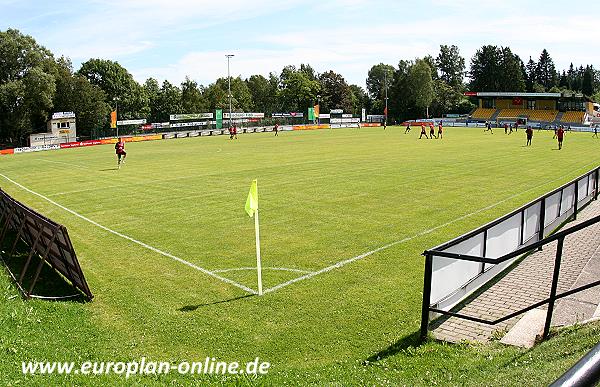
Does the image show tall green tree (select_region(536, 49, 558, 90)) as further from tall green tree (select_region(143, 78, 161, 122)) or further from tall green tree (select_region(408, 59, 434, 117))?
tall green tree (select_region(143, 78, 161, 122))

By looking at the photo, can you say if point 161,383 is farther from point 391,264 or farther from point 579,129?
point 579,129

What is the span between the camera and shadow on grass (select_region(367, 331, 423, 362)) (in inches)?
289

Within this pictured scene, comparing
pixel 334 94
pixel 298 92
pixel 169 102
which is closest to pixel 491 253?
pixel 169 102

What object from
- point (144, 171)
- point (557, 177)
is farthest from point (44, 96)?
point (557, 177)

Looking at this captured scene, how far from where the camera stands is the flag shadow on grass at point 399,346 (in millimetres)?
7311

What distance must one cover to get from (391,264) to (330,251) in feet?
5.85

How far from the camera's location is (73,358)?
7344 millimetres

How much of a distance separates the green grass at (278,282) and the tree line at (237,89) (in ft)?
199

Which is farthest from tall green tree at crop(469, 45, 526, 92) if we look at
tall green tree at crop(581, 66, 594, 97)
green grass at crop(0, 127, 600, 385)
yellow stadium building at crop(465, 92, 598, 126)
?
green grass at crop(0, 127, 600, 385)

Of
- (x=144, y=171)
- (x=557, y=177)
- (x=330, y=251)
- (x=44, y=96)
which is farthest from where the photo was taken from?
(x=44, y=96)

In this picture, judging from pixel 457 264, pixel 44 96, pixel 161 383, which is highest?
pixel 44 96

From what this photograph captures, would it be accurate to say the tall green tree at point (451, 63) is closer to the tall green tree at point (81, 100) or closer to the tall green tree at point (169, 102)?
the tall green tree at point (169, 102)

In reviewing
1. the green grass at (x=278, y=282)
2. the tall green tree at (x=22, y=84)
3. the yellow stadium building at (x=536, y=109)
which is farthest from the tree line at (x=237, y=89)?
the green grass at (x=278, y=282)

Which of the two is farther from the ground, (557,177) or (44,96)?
(44,96)
